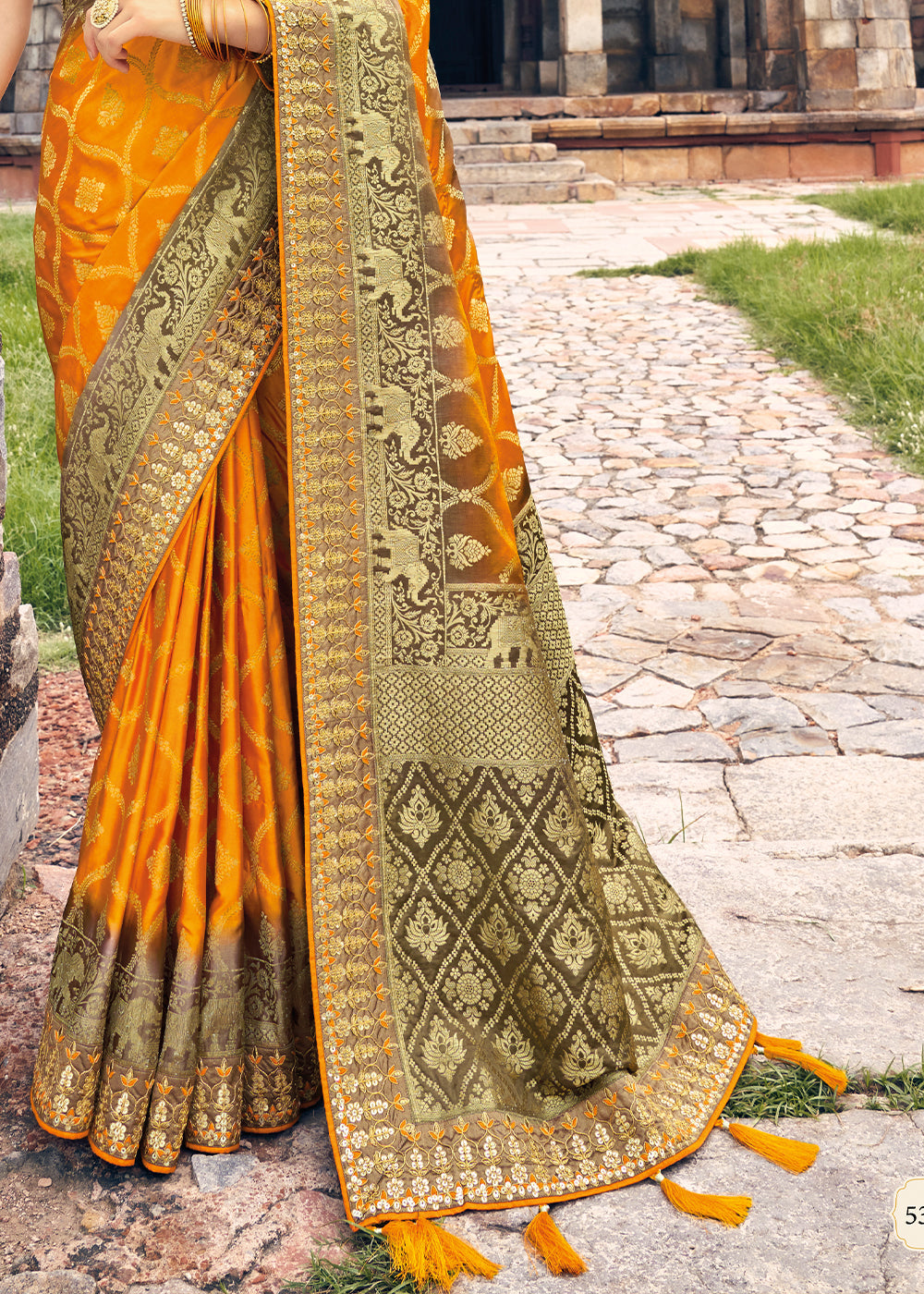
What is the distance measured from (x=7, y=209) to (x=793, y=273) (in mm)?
8193

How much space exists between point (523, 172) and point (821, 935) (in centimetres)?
1199

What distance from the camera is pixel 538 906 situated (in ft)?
5.23

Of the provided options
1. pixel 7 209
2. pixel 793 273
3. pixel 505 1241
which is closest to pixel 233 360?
pixel 505 1241

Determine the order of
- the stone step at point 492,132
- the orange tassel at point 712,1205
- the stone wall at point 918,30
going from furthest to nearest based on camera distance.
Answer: the stone wall at point 918,30 → the stone step at point 492,132 → the orange tassel at point 712,1205

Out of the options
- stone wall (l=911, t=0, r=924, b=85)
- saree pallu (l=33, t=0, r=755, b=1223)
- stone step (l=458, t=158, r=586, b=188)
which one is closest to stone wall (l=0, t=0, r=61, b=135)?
stone step (l=458, t=158, r=586, b=188)

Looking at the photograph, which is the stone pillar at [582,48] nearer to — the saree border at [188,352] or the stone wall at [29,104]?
the stone wall at [29,104]

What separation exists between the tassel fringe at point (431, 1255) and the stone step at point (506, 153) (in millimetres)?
12852

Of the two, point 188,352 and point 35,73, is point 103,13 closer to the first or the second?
point 188,352

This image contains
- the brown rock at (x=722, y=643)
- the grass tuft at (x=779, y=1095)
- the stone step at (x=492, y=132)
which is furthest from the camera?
the stone step at (x=492, y=132)

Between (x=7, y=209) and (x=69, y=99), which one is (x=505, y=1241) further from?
(x=7, y=209)

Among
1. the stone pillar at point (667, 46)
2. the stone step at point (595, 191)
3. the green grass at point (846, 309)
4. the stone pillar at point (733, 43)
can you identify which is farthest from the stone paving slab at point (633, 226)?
the stone pillar at point (667, 46)

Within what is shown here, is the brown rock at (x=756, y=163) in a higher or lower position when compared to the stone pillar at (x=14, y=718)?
higher

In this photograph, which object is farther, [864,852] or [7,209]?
[7,209]

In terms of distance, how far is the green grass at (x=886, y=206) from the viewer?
30.9 ft
